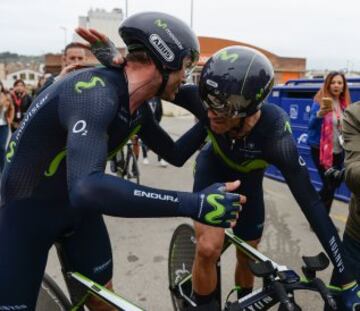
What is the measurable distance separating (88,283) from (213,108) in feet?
3.51

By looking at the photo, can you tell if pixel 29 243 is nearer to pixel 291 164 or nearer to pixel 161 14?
pixel 161 14

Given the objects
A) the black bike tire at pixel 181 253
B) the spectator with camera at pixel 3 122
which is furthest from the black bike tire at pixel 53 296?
the spectator with camera at pixel 3 122

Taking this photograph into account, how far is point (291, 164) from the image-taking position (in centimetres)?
199

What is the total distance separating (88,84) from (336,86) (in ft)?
14.1

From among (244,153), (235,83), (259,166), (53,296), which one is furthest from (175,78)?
(53,296)

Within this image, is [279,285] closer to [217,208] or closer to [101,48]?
[217,208]

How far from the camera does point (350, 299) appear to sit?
178 centimetres

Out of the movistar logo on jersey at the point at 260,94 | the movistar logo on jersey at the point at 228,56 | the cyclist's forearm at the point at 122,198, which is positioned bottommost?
the cyclist's forearm at the point at 122,198

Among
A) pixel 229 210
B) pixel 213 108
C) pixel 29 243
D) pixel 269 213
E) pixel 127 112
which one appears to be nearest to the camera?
pixel 229 210

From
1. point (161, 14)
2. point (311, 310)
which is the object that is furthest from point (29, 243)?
point (311, 310)

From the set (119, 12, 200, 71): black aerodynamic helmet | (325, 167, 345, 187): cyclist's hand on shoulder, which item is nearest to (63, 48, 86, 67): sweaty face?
(119, 12, 200, 71): black aerodynamic helmet

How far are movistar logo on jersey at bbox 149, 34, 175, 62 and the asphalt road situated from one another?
2.26 meters

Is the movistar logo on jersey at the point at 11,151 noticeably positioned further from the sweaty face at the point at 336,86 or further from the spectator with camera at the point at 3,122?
the spectator with camera at the point at 3,122

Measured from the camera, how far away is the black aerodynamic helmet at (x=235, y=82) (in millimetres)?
1875
